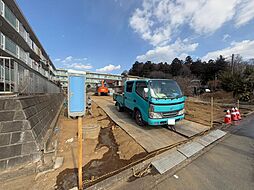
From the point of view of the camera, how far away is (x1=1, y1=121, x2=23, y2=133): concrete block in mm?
2784

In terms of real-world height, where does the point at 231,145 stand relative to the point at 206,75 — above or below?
below

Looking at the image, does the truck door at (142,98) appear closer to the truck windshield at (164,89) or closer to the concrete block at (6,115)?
the truck windshield at (164,89)

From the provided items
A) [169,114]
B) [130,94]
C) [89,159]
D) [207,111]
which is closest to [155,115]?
[169,114]

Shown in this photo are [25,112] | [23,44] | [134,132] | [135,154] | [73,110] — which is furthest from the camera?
[23,44]

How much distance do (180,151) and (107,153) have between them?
2.05 meters

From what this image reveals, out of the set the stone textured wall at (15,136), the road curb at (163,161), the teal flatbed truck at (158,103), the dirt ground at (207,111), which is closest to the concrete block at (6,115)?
the stone textured wall at (15,136)

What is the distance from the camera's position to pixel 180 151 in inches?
138

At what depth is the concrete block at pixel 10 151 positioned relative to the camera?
8.56 ft

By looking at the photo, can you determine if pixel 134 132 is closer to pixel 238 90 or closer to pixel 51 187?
pixel 51 187

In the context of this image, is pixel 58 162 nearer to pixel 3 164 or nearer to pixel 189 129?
pixel 3 164

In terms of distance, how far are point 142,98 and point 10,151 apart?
4194 mm

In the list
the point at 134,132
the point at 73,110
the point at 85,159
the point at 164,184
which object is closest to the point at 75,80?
the point at 73,110

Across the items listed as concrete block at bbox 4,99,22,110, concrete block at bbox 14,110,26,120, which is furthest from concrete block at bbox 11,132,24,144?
concrete block at bbox 4,99,22,110

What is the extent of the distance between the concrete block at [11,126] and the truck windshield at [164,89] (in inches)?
155
